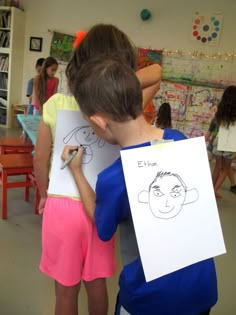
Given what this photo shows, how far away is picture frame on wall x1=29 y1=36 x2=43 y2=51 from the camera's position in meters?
5.90

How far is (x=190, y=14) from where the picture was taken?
5.02m

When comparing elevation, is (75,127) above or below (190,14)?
below

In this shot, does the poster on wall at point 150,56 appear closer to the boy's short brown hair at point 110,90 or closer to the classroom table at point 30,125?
the classroom table at point 30,125

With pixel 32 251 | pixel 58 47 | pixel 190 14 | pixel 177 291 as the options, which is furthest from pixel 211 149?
pixel 58 47

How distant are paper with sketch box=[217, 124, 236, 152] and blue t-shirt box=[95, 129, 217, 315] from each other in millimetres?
2135

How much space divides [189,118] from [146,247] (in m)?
4.74

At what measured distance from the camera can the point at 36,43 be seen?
19.5 feet

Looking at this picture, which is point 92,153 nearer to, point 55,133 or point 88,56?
point 55,133

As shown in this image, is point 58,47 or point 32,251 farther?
point 58,47

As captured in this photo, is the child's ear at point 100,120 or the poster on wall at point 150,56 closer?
the child's ear at point 100,120

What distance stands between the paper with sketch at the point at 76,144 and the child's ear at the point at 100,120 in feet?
0.87

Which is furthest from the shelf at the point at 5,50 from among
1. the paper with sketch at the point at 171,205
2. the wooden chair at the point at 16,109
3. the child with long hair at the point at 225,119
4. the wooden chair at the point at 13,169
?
the paper with sketch at the point at 171,205

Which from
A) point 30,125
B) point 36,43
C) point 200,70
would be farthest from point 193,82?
point 30,125

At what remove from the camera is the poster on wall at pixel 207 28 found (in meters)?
4.91
